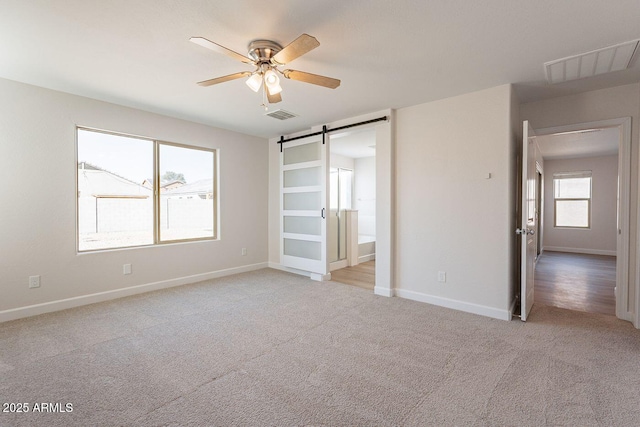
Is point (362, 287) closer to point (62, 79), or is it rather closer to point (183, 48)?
point (183, 48)

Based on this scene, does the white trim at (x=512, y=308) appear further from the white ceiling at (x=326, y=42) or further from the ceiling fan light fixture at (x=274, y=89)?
the ceiling fan light fixture at (x=274, y=89)

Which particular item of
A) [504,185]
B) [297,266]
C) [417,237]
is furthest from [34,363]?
[504,185]

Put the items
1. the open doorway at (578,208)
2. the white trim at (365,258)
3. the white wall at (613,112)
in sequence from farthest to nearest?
the white trim at (365,258), the open doorway at (578,208), the white wall at (613,112)

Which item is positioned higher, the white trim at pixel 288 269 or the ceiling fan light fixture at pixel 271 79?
the ceiling fan light fixture at pixel 271 79

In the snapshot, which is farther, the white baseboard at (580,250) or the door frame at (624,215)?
the white baseboard at (580,250)

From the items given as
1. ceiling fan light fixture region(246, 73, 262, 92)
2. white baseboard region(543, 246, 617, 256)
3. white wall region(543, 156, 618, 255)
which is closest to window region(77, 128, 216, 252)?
ceiling fan light fixture region(246, 73, 262, 92)

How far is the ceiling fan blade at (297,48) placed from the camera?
1.82 m

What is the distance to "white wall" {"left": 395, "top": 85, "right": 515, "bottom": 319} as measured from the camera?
317 centimetres

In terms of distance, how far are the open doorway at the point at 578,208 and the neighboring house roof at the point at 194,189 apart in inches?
221

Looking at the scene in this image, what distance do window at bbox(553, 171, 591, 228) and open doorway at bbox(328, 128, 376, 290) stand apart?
5.11 meters

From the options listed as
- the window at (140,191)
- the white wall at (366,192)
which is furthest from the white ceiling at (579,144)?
the window at (140,191)

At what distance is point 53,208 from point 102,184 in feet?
1.94

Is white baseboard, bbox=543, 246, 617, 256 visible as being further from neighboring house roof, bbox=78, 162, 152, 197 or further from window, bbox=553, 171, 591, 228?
neighboring house roof, bbox=78, 162, 152, 197

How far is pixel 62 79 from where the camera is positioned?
3031mm
